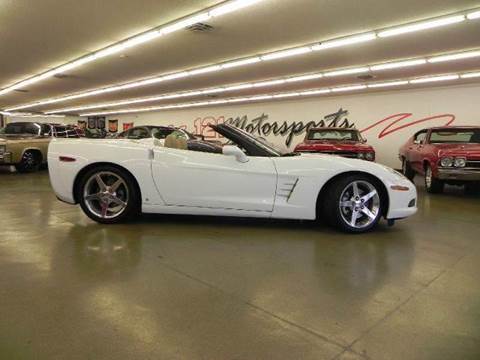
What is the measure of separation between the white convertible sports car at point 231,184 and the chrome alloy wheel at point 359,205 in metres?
0.01

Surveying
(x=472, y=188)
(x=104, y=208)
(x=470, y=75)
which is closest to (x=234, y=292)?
(x=104, y=208)

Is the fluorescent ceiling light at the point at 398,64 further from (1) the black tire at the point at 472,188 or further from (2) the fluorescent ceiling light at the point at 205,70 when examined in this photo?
(2) the fluorescent ceiling light at the point at 205,70

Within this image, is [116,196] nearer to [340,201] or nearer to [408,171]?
[340,201]

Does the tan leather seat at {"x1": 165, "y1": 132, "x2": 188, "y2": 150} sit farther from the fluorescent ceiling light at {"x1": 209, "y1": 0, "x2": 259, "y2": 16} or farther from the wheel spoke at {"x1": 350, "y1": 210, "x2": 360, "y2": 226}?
the fluorescent ceiling light at {"x1": 209, "y1": 0, "x2": 259, "y2": 16}

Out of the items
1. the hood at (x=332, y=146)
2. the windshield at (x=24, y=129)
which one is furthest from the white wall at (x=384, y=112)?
the windshield at (x=24, y=129)

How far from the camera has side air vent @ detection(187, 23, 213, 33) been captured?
696 centimetres

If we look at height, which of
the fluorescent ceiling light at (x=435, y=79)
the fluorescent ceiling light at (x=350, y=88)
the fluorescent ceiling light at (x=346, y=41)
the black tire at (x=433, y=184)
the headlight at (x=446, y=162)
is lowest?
the black tire at (x=433, y=184)

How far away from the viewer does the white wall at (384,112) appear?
1263 centimetres

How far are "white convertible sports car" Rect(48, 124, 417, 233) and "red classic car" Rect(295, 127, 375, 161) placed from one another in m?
3.78

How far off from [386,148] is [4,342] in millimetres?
14648

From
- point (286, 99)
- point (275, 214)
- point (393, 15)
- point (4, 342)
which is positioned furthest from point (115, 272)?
point (286, 99)

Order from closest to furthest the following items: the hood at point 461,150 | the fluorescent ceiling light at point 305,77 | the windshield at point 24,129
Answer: the hood at point 461,150 < the windshield at point 24,129 < the fluorescent ceiling light at point 305,77

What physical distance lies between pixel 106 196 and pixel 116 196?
0.35 feet

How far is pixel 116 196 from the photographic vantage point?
409 cm
